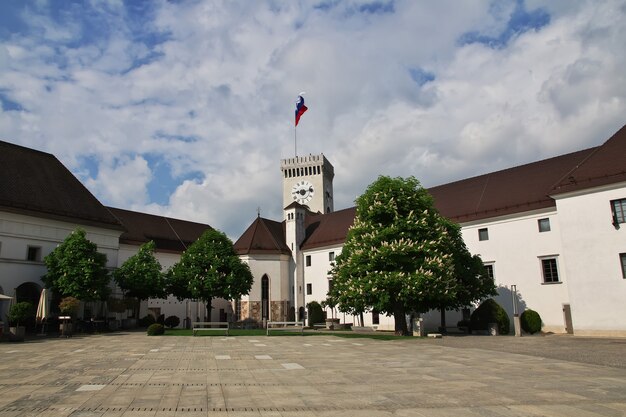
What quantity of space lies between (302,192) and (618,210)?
5553 centimetres

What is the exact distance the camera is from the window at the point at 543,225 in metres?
37.7

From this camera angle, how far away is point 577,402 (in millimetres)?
8719

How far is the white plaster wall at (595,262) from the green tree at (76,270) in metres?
36.2

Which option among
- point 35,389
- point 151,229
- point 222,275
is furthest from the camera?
point 151,229

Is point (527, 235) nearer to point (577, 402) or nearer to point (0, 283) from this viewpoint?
point (577, 402)

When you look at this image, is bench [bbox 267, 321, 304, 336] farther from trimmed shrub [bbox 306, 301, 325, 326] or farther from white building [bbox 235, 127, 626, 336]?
white building [bbox 235, 127, 626, 336]

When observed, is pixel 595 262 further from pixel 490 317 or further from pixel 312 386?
pixel 312 386

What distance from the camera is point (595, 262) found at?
30938mm

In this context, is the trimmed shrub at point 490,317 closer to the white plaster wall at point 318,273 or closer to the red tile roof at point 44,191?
the white plaster wall at point 318,273

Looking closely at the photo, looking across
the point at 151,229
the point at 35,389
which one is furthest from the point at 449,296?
the point at 151,229

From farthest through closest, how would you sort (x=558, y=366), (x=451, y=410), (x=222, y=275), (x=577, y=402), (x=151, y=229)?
(x=151, y=229), (x=222, y=275), (x=558, y=366), (x=577, y=402), (x=451, y=410)

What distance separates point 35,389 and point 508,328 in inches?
1289

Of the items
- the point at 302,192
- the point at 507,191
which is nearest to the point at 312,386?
the point at 507,191

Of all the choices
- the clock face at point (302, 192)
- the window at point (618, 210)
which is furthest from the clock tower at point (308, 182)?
the window at point (618, 210)
